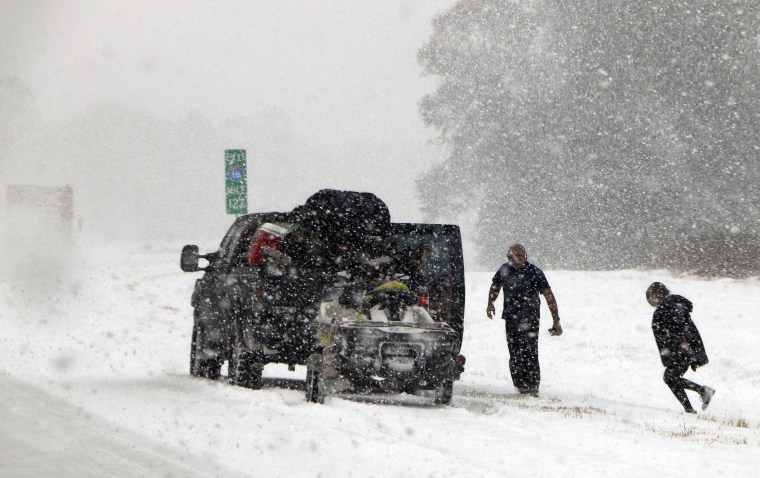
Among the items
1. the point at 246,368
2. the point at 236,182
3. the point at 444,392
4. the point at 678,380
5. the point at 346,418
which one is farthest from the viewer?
the point at 236,182

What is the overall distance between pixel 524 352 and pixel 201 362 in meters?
3.87

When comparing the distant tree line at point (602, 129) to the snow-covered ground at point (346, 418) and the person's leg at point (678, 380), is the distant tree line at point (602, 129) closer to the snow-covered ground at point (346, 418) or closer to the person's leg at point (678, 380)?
the snow-covered ground at point (346, 418)

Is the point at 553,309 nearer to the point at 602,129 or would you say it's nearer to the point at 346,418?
the point at 346,418

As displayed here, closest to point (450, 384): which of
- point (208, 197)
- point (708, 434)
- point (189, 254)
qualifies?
point (708, 434)

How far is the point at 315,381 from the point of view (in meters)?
9.78

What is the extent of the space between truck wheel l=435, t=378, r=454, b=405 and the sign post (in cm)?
1125

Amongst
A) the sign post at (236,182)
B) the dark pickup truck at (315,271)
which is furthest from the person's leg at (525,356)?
the sign post at (236,182)

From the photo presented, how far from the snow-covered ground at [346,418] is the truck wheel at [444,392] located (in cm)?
28

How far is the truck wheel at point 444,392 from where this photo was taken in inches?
388

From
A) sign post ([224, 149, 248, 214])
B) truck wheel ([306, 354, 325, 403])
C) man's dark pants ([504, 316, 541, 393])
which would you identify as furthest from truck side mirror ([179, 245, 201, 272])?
sign post ([224, 149, 248, 214])

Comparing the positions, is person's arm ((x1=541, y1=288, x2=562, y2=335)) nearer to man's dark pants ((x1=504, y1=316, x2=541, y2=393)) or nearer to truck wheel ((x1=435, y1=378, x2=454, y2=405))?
man's dark pants ((x1=504, y1=316, x2=541, y2=393))

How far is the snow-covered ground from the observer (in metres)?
6.69

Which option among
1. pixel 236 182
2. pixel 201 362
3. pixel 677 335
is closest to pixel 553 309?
pixel 677 335

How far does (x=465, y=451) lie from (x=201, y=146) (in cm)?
14918
